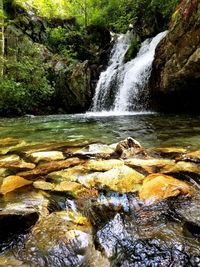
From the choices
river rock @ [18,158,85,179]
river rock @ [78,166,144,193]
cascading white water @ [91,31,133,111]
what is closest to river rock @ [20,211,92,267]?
river rock @ [78,166,144,193]

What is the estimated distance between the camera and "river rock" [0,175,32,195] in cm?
309

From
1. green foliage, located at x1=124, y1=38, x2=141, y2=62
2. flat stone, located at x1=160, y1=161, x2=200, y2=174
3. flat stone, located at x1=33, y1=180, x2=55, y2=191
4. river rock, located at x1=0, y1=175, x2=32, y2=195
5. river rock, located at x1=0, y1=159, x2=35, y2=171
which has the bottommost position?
river rock, located at x1=0, y1=159, x2=35, y2=171

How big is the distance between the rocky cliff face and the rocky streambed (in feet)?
21.2

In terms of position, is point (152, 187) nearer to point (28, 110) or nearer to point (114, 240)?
point (114, 240)

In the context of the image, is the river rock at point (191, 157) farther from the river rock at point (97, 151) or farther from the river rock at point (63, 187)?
the river rock at point (63, 187)

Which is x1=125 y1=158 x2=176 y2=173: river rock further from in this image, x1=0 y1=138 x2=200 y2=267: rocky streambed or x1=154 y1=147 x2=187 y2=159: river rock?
x1=154 y1=147 x2=187 y2=159: river rock

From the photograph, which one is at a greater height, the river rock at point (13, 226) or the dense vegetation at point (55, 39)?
the dense vegetation at point (55, 39)

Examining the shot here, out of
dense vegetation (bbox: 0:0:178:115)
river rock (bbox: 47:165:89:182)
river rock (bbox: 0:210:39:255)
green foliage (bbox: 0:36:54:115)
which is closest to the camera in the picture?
river rock (bbox: 0:210:39:255)

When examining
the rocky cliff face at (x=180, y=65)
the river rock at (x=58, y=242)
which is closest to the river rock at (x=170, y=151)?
the river rock at (x=58, y=242)

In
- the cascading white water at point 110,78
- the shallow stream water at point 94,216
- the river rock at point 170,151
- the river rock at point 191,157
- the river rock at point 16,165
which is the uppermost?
the cascading white water at point 110,78

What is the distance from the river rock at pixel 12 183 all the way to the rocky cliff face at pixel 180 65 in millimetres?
7618

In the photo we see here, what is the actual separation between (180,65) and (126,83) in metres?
3.36

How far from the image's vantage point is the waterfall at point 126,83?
12.7m

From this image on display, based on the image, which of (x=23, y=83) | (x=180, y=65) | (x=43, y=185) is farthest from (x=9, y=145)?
(x=23, y=83)
